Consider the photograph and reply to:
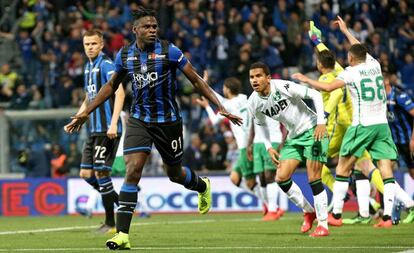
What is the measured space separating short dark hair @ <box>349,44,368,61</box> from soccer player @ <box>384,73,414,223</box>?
2.39 meters

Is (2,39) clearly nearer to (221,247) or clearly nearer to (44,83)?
(44,83)

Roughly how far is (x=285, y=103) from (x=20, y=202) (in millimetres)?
10692

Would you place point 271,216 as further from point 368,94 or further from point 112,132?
point 112,132

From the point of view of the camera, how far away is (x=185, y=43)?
86.5 feet

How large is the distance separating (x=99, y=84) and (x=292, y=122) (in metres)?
2.64

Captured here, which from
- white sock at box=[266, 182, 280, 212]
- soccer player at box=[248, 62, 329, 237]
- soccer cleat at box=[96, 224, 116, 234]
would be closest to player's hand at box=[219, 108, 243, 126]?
soccer player at box=[248, 62, 329, 237]

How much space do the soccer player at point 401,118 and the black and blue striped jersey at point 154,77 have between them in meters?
5.73

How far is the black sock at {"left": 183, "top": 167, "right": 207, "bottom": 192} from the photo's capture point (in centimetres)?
1233

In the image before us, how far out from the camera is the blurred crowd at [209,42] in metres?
24.0

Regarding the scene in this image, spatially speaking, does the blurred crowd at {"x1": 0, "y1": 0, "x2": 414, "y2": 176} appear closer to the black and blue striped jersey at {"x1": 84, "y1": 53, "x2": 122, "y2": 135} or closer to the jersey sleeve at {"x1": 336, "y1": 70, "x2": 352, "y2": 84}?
the black and blue striped jersey at {"x1": 84, "y1": 53, "x2": 122, "y2": 135}

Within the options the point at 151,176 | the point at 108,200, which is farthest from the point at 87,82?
the point at 151,176

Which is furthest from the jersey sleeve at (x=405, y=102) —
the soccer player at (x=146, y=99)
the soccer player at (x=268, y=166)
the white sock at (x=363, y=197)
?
the soccer player at (x=146, y=99)

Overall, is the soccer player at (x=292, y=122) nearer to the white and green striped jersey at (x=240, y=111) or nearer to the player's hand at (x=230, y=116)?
the player's hand at (x=230, y=116)

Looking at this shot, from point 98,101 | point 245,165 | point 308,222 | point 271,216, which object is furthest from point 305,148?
point 245,165
